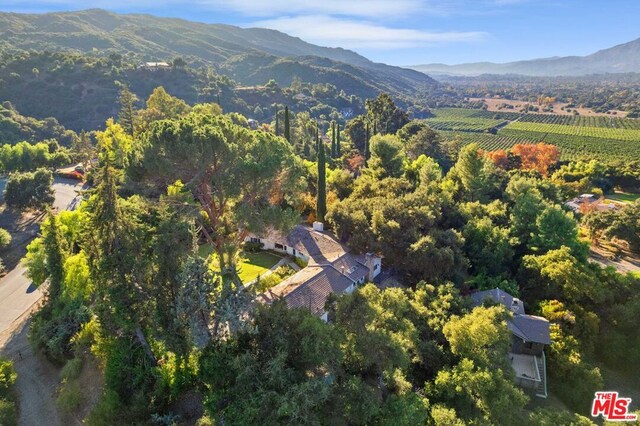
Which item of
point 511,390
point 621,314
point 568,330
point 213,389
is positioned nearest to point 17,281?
point 213,389

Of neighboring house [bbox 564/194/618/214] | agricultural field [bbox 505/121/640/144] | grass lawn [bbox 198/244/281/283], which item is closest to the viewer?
grass lawn [bbox 198/244/281/283]

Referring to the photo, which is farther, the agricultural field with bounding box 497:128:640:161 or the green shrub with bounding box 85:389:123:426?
the agricultural field with bounding box 497:128:640:161

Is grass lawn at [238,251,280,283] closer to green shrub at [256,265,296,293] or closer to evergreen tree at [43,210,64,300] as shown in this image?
green shrub at [256,265,296,293]

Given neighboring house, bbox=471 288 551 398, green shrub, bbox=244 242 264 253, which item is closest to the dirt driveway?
green shrub, bbox=244 242 264 253

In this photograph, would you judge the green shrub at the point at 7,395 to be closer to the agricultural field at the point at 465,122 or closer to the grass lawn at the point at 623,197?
the grass lawn at the point at 623,197

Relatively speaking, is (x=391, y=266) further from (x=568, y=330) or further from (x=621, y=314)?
(x=621, y=314)

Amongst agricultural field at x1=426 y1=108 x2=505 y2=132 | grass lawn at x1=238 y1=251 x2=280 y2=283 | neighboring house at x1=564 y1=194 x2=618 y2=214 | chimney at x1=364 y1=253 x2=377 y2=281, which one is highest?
chimney at x1=364 y1=253 x2=377 y2=281

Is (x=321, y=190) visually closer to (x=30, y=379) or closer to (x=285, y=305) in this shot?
(x=285, y=305)
